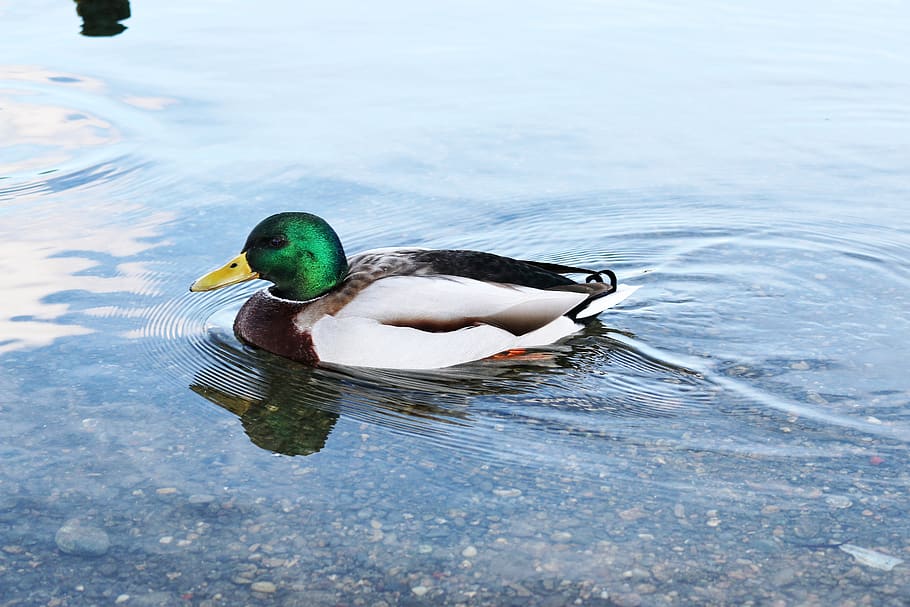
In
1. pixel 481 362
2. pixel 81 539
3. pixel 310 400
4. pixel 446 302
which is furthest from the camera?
pixel 481 362

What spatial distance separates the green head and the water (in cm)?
40

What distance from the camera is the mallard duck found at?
238 inches

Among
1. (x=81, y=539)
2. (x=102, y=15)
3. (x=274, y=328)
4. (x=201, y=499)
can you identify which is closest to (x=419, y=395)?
(x=274, y=328)

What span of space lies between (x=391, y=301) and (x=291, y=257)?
625mm

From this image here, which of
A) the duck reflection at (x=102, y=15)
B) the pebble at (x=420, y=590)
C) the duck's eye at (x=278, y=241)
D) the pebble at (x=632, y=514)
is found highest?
the duck reflection at (x=102, y=15)

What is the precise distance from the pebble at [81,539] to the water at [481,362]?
0.04 m

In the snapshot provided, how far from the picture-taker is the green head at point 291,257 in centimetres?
629

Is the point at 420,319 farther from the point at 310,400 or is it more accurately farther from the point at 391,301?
the point at 310,400

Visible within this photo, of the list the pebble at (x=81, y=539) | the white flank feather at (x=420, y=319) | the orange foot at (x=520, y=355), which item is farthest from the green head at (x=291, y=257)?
the pebble at (x=81, y=539)

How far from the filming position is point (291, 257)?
6289 mm

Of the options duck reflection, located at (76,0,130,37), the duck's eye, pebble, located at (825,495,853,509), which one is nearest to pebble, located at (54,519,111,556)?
the duck's eye

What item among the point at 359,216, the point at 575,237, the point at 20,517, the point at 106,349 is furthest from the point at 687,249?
the point at 20,517

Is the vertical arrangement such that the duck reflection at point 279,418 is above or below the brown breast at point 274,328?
below

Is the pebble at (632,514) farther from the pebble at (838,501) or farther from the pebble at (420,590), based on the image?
the pebble at (420,590)
